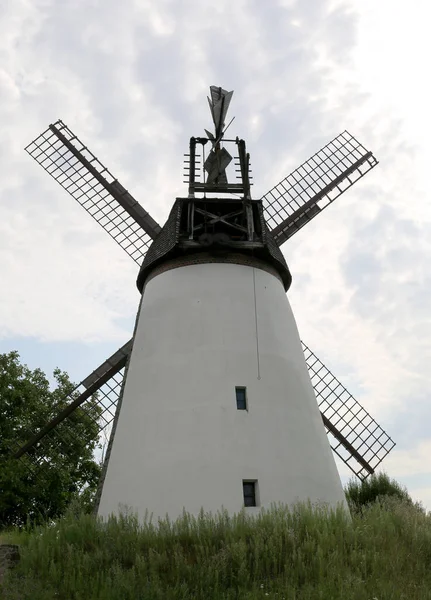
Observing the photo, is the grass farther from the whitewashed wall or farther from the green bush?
the green bush

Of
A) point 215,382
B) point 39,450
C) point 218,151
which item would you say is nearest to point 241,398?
point 215,382

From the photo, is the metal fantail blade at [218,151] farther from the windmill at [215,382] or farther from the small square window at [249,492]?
the small square window at [249,492]

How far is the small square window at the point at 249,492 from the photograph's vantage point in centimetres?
1051

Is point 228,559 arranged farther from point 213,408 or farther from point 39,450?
point 39,450

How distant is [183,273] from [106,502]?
204 inches

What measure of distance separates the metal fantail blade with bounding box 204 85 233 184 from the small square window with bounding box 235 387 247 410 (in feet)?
21.2

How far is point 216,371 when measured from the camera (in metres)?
11.7

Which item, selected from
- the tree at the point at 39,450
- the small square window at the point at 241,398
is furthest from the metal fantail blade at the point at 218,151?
the tree at the point at 39,450

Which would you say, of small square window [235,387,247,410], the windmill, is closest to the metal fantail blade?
the windmill

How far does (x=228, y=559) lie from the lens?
812 cm

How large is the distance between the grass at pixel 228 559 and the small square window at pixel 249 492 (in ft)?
1.73

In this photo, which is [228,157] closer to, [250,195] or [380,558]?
[250,195]

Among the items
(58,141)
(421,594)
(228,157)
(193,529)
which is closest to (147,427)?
(193,529)

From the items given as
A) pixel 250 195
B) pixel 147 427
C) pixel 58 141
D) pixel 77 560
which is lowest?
pixel 77 560
